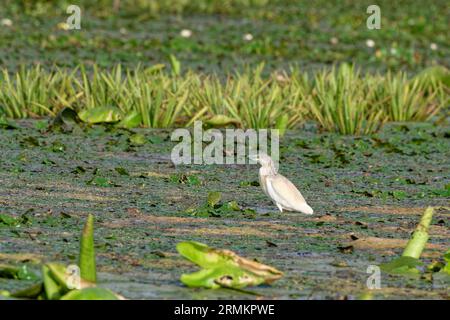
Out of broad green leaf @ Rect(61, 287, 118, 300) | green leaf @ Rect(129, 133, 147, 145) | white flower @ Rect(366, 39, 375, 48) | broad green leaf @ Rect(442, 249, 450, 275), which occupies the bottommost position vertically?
broad green leaf @ Rect(442, 249, 450, 275)

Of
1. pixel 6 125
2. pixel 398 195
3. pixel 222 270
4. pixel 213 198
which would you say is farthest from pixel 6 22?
pixel 222 270

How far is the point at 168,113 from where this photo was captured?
10.1 meters

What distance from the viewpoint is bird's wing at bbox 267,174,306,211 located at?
21.0 ft

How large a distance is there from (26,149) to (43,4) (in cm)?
1171

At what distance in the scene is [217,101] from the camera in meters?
10.4

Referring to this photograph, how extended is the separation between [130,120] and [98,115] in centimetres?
29

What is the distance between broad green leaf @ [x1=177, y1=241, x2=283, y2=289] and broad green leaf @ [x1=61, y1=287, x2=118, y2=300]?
0.45 metres

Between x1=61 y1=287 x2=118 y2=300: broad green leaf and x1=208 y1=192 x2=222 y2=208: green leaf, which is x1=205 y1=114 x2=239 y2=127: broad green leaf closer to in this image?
x1=208 y1=192 x2=222 y2=208: green leaf

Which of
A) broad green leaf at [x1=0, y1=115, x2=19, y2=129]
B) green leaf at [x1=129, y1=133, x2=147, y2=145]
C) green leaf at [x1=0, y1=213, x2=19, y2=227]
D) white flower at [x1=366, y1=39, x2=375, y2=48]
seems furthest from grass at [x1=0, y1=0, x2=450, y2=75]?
green leaf at [x1=0, y1=213, x2=19, y2=227]

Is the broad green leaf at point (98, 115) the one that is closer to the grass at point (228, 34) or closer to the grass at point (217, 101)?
the grass at point (217, 101)

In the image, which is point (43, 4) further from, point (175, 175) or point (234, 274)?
point (234, 274)

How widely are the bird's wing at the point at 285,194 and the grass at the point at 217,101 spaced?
3.46 metres

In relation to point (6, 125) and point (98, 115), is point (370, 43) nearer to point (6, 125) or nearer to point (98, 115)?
point (98, 115)
